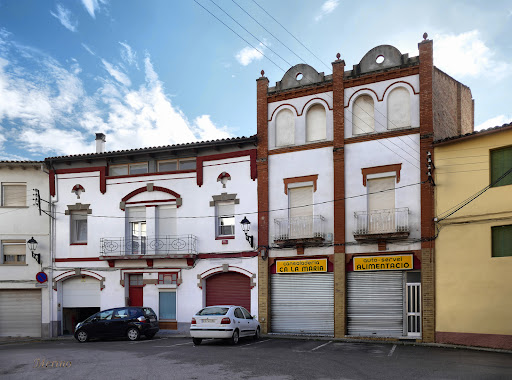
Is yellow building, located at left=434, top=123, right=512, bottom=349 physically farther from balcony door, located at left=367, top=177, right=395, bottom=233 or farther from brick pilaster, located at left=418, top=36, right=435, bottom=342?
balcony door, located at left=367, top=177, right=395, bottom=233

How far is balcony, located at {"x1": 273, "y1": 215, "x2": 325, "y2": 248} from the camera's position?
21.9 meters

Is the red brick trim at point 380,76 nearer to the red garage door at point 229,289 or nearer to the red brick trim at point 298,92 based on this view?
the red brick trim at point 298,92

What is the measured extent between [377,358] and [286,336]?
7.23m

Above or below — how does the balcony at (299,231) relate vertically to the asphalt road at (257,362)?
above

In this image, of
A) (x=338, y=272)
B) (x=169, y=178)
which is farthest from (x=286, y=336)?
(x=169, y=178)

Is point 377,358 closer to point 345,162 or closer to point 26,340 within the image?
point 345,162

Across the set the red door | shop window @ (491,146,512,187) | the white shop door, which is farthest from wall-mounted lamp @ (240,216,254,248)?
shop window @ (491,146,512,187)

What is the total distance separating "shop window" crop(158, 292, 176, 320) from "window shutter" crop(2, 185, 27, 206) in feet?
29.0

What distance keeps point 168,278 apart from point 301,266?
6565 mm

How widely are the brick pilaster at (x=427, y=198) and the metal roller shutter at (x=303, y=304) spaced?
3802 mm

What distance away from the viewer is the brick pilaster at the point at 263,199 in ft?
75.3

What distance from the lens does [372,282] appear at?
830 inches

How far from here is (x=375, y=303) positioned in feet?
68.6

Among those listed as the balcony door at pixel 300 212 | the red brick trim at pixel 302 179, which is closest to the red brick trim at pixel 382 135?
the red brick trim at pixel 302 179
